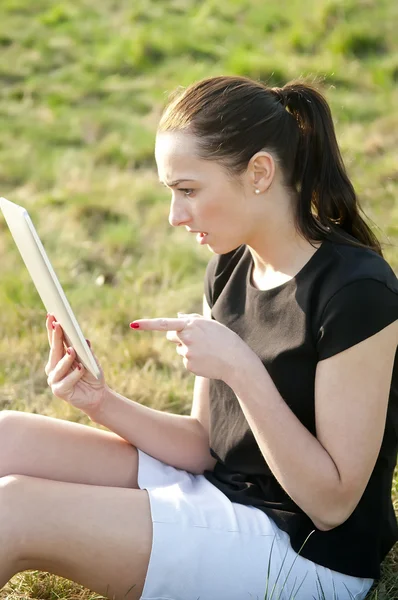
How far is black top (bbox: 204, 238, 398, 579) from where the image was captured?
189 centimetres

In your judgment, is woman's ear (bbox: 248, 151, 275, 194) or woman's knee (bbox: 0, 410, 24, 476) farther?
woman's knee (bbox: 0, 410, 24, 476)

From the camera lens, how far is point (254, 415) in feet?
6.21

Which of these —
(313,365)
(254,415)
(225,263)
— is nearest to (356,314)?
(313,365)

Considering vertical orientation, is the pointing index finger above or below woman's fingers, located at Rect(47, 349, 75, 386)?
above

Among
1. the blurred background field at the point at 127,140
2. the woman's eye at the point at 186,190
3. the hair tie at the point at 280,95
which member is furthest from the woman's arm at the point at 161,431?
the hair tie at the point at 280,95

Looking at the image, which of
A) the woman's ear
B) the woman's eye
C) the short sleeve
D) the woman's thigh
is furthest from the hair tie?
the woman's thigh

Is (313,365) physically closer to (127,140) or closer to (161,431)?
(161,431)

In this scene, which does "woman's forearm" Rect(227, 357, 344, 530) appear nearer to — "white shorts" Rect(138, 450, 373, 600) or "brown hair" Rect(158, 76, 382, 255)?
"white shorts" Rect(138, 450, 373, 600)

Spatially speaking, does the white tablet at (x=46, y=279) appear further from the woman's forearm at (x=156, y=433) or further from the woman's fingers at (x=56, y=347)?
the woman's forearm at (x=156, y=433)

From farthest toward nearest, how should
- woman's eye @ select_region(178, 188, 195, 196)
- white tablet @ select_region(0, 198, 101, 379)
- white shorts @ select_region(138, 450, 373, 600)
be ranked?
1. woman's eye @ select_region(178, 188, 195, 196)
2. white shorts @ select_region(138, 450, 373, 600)
3. white tablet @ select_region(0, 198, 101, 379)

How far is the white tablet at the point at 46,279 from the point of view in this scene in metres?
1.81

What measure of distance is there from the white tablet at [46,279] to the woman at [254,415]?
104 mm

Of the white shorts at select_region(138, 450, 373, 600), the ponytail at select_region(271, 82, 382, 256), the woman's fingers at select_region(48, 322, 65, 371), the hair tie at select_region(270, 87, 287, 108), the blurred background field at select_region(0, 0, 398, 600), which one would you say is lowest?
the blurred background field at select_region(0, 0, 398, 600)

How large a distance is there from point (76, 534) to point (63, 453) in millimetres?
331
